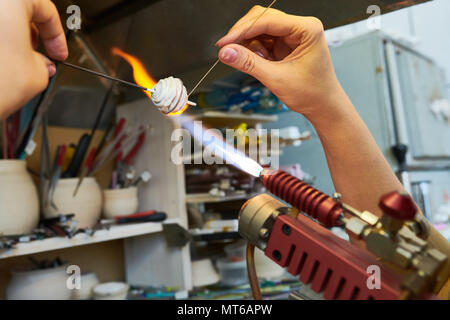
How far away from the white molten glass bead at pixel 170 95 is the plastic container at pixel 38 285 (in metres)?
0.69

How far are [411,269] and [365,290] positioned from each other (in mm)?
43

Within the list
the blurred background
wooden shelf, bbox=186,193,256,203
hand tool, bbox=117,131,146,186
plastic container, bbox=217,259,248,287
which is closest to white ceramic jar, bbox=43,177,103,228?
the blurred background

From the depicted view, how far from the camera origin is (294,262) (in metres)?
0.34

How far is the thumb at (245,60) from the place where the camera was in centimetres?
39

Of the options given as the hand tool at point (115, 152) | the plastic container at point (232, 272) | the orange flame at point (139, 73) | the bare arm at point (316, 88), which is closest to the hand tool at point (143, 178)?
the hand tool at point (115, 152)

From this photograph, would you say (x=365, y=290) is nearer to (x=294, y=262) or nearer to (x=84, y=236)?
(x=294, y=262)

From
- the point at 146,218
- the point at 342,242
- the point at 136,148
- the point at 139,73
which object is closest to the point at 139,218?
the point at 146,218

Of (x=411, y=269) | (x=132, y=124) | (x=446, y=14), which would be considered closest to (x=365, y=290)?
(x=411, y=269)

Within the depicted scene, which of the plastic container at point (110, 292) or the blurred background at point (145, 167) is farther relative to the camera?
the plastic container at point (110, 292)

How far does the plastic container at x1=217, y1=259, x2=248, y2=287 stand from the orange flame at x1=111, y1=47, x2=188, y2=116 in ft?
2.55

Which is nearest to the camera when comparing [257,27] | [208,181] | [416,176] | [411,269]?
[411,269]

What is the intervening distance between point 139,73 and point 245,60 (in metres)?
0.15

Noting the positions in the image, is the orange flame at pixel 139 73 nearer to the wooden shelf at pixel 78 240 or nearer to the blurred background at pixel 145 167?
the blurred background at pixel 145 167

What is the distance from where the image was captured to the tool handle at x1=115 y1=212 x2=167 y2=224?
1042 millimetres
